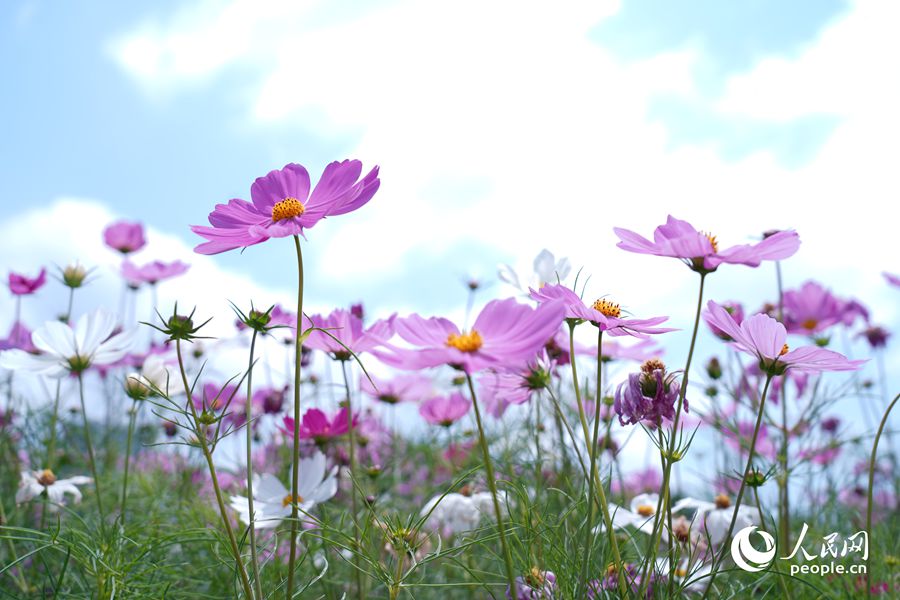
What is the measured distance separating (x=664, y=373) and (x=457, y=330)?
0.31 metres

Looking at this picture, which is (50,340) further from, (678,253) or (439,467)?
(439,467)

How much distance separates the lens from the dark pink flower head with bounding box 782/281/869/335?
226 centimetres

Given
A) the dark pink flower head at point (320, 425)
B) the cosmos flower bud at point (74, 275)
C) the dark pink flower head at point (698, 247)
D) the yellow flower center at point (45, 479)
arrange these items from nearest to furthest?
the dark pink flower head at point (698, 247) < the dark pink flower head at point (320, 425) < the yellow flower center at point (45, 479) < the cosmos flower bud at point (74, 275)

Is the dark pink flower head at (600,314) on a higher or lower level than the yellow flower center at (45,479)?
higher

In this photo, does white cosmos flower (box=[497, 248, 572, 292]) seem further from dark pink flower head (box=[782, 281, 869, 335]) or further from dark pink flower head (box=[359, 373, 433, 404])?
dark pink flower head (box=[782, 281, 869, 335])

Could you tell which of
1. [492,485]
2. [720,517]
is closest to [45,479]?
[492,485]

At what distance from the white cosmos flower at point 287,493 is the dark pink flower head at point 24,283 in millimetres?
1122

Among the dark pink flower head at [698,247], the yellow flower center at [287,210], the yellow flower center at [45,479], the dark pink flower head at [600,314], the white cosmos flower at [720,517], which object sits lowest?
the white cosmos flower at [720,517]

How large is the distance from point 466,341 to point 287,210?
0.29 meters

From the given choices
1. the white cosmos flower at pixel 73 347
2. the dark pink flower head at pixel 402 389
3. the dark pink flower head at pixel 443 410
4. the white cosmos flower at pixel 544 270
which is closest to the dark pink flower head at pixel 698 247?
the white cosmos flower at pixel 544 270

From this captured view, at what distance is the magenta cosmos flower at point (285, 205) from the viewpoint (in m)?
0.77

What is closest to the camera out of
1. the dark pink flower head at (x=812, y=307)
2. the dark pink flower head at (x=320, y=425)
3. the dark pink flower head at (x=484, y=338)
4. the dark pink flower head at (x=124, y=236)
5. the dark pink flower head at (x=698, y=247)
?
the dark pink flower head at (x=484, y=338)

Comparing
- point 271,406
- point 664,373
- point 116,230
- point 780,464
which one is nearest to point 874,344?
point 780,464

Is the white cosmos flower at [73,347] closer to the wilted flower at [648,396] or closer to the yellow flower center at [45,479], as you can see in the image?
the yellow flower center at [45,479]
